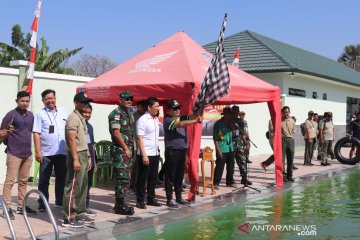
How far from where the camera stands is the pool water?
6504 mm

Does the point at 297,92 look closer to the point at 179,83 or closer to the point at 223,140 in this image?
the point at 223,140

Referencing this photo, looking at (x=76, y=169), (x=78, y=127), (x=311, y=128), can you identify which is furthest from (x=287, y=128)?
(x=76, y=169)

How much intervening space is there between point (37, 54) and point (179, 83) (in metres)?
22.4

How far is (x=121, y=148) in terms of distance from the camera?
723cm

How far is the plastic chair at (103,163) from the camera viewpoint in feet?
34.1

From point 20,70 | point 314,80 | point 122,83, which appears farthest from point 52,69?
point 122,83

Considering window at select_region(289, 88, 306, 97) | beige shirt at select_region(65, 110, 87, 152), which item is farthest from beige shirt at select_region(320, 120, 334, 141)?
beige shirt at select_region(65, 110, 87, 152)

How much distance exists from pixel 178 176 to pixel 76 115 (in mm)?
2404

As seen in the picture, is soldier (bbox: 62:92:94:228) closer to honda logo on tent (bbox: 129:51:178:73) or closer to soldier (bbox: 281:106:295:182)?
honda logo on tent (bbox: 129:51:178:73)

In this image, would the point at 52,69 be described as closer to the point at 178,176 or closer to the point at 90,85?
the point at 90,85

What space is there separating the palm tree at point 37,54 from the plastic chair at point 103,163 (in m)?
18.7

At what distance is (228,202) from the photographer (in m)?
8.83

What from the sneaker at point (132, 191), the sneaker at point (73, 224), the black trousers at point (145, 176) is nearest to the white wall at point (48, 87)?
the sneaker at point (132, 191)

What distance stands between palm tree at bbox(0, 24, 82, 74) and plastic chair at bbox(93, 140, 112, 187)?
1869 cm
